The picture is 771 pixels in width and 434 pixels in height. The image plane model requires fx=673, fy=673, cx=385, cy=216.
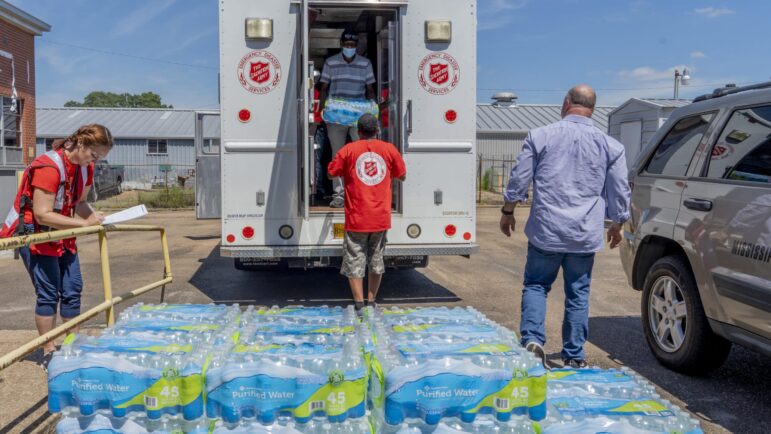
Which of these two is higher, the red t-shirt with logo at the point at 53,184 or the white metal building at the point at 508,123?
the white metal building at the point at 508,123

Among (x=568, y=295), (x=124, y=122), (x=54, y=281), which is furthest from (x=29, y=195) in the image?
(x=124, y=122)

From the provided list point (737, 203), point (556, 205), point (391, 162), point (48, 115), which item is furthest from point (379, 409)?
point (48, 115)

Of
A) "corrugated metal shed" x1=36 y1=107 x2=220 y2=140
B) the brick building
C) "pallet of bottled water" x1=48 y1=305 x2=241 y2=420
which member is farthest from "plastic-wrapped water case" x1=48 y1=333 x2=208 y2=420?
"corrugated metal shed" x1=36 y1=107 x2=220 y2=140

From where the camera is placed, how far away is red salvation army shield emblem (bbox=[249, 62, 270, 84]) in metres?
6.76

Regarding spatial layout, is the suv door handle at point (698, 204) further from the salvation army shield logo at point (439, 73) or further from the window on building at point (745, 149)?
the salvation army shield logo at point (439, 73)

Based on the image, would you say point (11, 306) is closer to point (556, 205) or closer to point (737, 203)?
point (556, 205)

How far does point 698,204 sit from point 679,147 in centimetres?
74

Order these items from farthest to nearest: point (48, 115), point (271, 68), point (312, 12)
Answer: point (48, 115) → point (312, 12) → point (271, 68)

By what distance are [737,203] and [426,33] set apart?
12.2 ft

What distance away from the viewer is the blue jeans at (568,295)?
4.51 metres

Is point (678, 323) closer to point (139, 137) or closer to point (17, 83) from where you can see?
point (17, 83)

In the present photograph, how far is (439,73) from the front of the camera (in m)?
7.01

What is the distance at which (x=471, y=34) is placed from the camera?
7.00 m

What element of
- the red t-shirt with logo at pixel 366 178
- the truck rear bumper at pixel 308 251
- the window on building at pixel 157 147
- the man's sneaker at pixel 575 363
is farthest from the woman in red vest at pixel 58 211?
the window on building at pixel 157 147
